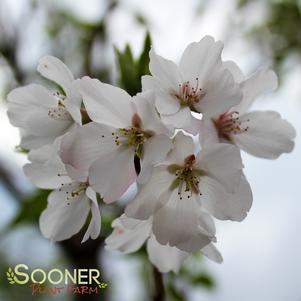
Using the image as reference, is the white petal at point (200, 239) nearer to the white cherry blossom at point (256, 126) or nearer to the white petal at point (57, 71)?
the white cherry blossom at point (256, 126)

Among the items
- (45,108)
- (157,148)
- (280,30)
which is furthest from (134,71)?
(280,30)

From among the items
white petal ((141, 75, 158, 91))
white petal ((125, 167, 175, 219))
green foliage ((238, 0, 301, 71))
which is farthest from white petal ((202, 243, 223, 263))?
green foliage ((238, 0, 301, 71))

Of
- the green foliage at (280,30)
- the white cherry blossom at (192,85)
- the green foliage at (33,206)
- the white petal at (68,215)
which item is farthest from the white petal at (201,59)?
the green foliage at (280,30)

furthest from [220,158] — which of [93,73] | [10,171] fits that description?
[10,171]

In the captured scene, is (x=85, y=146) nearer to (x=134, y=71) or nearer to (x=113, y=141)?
(x=113, y=141)

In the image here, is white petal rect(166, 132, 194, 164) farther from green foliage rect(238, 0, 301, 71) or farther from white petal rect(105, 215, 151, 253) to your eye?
green foliage rect(238, 0, 301, 71)
